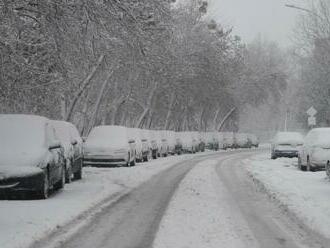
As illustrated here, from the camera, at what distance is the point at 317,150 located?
88.4 ft

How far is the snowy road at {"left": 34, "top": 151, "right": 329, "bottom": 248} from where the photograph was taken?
33.5ft

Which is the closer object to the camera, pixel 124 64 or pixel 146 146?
pixel 124 64

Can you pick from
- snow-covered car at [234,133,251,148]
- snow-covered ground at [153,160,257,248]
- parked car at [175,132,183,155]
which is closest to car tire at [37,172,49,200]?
snow-covered ground at [153,160,257,248]

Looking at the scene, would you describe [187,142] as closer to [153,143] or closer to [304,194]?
[153,143]

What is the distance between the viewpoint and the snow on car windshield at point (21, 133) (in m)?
16.4

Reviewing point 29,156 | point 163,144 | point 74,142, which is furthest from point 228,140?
point 29,156

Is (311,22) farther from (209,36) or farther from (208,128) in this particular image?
(208,128)

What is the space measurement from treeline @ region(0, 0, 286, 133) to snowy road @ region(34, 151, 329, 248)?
375cm

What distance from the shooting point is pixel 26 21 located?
1972 centimetres

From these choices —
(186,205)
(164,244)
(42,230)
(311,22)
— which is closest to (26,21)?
Result: (186,205)

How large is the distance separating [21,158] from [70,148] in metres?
5.35

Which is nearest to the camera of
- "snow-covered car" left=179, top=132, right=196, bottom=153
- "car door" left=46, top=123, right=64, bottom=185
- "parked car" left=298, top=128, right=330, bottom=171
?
"car door" left=46, top=123, right=64, bottom=185

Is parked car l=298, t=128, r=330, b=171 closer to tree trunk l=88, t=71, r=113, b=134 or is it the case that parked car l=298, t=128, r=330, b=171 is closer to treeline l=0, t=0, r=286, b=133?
treeline l=0, t=0, r=286, b=133

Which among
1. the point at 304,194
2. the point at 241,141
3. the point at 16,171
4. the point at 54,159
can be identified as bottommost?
the point at 304,194
